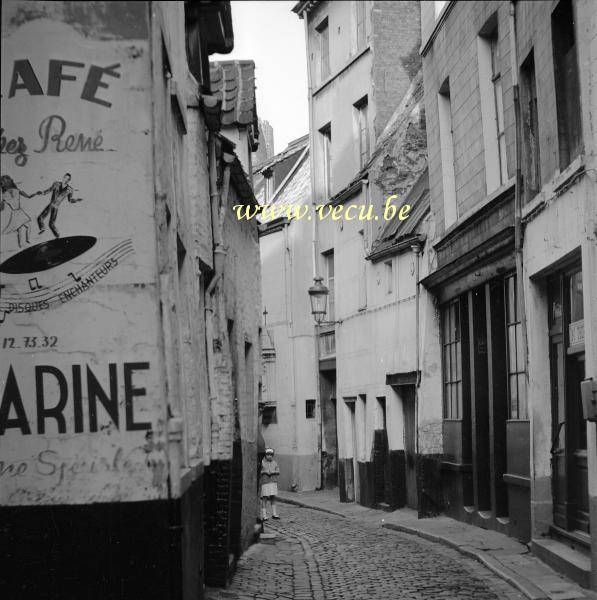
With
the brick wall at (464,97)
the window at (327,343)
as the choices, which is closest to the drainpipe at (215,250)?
the brick wall at (464,97)

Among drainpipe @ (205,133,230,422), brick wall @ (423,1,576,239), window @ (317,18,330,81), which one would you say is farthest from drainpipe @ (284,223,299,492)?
drainpipe @ (205,133,230,422)

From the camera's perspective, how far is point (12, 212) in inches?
296

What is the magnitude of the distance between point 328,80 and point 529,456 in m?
16.3

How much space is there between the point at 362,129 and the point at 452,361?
29.9ft

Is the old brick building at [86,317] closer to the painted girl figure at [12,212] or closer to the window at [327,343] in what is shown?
the painted girl figure at [12,212]

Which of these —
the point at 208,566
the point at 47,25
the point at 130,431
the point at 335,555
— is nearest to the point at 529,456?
the point at 335,555

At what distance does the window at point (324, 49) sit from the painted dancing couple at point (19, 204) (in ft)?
72.4

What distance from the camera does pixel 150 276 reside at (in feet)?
24.6

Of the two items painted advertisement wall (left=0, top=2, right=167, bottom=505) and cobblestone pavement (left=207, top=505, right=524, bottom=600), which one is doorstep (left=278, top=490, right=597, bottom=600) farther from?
painted advertisement wall (left=0, top=2, right=167, bottom=505)

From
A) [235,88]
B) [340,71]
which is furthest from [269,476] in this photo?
[340,71]

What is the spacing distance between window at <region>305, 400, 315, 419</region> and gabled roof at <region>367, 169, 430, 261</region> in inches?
311

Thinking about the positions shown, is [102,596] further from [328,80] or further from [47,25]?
[328,80]

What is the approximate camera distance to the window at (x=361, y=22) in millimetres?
26625

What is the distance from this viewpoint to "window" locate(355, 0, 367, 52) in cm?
2662
